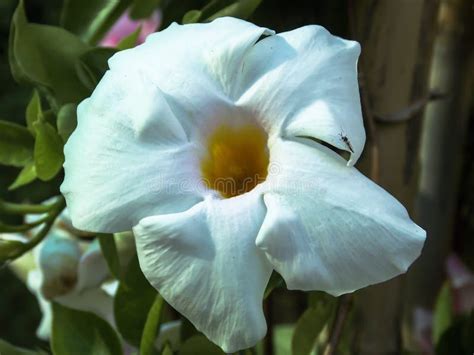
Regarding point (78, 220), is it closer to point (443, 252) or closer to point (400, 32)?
point (400, 32)

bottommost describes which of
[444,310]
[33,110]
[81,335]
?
[444,310]

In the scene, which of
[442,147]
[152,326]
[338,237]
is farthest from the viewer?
[442,147]

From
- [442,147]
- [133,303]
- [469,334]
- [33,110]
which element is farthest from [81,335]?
[442,147]

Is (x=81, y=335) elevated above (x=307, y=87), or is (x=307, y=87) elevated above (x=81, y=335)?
(x=307, y=87)

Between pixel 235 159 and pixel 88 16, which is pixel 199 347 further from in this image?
pixel 88 16

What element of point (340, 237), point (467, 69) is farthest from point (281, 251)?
point (467, 69)

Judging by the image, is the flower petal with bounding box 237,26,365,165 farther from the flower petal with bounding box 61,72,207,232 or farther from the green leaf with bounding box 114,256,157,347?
the green leaf with bounding box 114,256,157,347

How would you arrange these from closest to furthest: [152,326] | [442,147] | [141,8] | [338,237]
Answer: [338,237], [152,326], [141,8], [442,147]

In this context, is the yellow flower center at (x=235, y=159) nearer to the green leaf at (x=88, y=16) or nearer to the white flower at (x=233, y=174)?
the white flower at (x=233, y=174)
